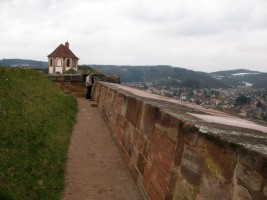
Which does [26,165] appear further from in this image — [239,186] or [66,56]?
[66,56]

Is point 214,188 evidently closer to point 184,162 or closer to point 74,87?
point 184,162

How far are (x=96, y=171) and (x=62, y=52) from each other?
73.1 meters

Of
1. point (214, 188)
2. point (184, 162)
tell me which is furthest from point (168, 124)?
point (214, 188)

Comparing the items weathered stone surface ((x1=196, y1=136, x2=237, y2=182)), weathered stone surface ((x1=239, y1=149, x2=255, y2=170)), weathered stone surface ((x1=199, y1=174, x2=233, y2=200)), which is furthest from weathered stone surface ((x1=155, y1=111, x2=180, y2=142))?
weathered stone surface ((x1=239, y1=149, x2=255, y2=170))

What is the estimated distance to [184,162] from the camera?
296cm

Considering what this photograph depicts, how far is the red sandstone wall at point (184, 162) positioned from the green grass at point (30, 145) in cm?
120

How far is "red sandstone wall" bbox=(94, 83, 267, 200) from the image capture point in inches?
81.2

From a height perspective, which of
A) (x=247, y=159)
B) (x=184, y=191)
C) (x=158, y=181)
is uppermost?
(x=247, y=159)

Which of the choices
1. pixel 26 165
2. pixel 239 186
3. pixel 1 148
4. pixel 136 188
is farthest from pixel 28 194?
pixel 239 186

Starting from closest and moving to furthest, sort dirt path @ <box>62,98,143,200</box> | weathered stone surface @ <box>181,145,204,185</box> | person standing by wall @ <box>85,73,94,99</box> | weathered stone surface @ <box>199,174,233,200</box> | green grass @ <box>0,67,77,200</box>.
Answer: weathered stone surface @ <box>199,174,233,200</box> → weathered stone surface @ <box>181,145,204,185</box> → green grass @ <box>0,67,77,200</box> → dirt path @ <box>62,98,143,200</box> → person standing by wall @ <box>85,73,94,99</box>

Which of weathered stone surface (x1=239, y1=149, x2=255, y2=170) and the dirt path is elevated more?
weathered stone surface (x1=239, y1=149, x2=255, y2=170)

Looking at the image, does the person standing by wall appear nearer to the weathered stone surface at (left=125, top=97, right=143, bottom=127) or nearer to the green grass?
the green grass

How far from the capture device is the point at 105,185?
4.33 metres

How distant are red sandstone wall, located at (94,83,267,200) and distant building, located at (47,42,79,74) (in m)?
71.1
